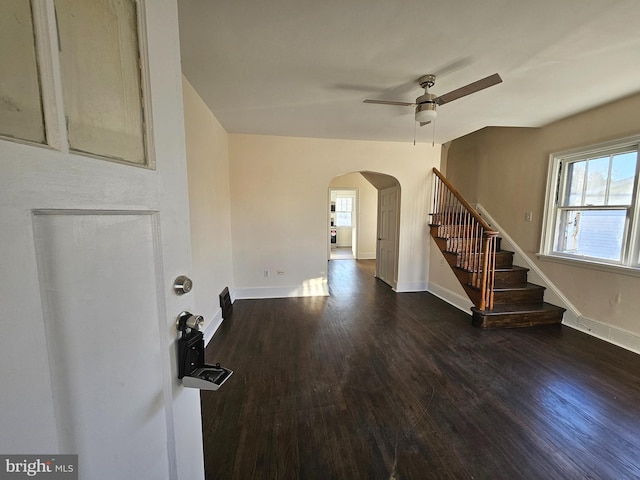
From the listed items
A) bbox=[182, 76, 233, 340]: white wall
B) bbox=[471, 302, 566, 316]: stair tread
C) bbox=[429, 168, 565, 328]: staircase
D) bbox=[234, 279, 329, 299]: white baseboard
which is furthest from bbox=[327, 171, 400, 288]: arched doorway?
bbox=[182, 76, 233, 340]: white wall

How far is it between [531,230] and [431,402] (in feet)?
10.3

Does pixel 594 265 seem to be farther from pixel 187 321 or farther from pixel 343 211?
pixel 343 211

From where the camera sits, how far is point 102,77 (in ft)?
1.84

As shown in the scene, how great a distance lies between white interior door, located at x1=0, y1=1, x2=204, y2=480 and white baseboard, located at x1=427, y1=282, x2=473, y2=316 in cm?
377

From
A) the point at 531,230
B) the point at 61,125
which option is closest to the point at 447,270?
the point at 531,230

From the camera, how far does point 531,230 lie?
145 inches

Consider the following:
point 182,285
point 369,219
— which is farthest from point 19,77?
point 369,219

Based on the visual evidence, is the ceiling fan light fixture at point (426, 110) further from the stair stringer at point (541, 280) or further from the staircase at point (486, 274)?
the stair stringer at point (541, 280)

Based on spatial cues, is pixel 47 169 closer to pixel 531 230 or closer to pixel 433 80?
pixel 433 80

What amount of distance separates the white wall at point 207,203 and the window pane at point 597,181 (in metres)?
4.37

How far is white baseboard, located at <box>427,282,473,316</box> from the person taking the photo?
368cm

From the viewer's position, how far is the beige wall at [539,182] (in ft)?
8.92

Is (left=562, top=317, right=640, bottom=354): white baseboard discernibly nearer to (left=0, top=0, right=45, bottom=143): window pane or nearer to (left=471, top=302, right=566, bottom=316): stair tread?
(left=471, top=302, right=566, bottom=316): stair tread

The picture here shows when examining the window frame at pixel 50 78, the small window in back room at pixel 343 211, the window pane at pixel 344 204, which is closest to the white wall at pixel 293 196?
the window frame at pixel 50 78
